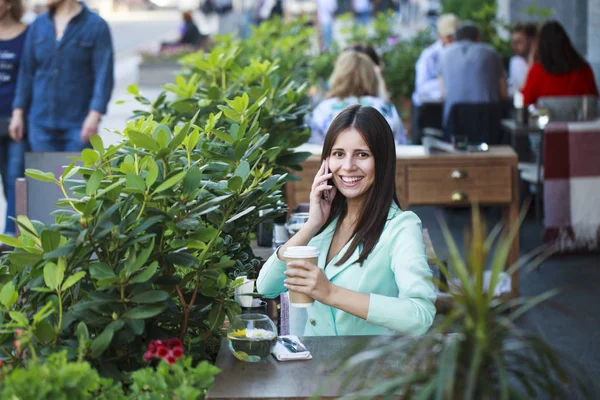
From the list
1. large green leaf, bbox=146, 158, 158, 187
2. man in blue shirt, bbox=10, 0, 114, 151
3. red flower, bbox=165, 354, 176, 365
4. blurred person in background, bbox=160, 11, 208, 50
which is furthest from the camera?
blurred person in background, bbox=160, 11, 208, 50

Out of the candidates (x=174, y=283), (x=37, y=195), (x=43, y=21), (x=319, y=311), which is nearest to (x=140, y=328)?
(x=174, y=283)

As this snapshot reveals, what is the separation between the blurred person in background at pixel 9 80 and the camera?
6656 mm

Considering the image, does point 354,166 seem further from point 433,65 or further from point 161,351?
point 433,65

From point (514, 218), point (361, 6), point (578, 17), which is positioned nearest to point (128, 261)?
point (514, 218)

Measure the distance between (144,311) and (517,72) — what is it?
9164 mm

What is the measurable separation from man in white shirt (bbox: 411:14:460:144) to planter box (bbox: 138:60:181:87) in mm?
9608

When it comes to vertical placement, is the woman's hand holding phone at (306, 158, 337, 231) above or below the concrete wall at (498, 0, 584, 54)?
below

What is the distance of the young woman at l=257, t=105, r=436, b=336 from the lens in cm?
290

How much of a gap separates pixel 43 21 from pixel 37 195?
2.32 meters

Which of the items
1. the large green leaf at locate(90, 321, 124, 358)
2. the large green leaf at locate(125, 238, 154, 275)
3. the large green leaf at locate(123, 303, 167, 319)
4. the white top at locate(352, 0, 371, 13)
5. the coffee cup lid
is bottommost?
the large green leaf at locate(90, 321, 124, 358)

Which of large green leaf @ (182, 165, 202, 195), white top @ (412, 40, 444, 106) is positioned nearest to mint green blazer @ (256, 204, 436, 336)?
large green leaf @ (182, 165, 202, 195)

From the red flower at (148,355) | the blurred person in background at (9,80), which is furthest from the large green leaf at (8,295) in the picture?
the blurred person in background at (9,80)

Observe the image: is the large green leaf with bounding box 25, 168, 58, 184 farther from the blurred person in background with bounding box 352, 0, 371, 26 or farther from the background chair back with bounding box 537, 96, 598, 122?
the blurred person in background with bounding box 352, 0, 371, 26

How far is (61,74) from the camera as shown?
6621 millimetres
